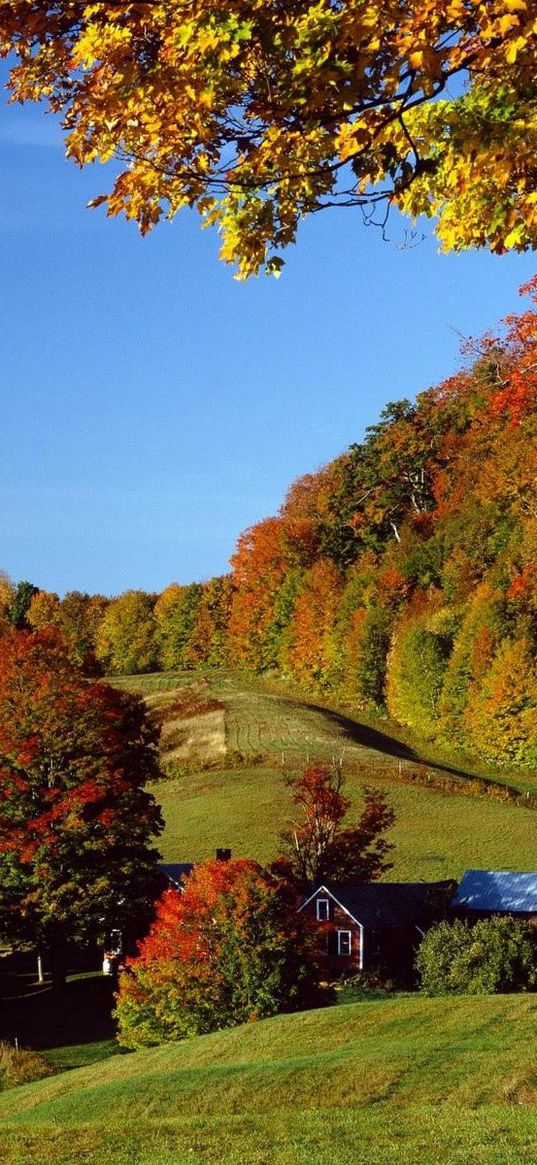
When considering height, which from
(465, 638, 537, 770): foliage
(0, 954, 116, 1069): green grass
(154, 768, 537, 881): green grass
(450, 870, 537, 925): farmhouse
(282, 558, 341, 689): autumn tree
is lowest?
(0, 954, 116, 1069): green grass

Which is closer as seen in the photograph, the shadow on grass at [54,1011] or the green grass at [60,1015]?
the green grass at [60,1015]

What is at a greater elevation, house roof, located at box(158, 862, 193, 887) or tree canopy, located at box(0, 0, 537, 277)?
tree canopy, located at box(0, 0, 537, 277)

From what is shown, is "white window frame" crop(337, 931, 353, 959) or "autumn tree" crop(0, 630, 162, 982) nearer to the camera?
"autumn tree" crop(0, 630, 162, 982)

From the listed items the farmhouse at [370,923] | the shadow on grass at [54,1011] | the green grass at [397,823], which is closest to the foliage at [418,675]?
the green grass at [397,823]

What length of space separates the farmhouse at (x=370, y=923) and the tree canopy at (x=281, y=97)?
155 feet

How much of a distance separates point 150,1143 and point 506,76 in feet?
47.1

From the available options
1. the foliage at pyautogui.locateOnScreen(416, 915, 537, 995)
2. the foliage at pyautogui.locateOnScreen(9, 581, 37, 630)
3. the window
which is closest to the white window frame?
the window

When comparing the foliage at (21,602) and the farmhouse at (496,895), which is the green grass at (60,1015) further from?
the foliage at (21,602)

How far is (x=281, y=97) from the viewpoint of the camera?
8617 millimetres

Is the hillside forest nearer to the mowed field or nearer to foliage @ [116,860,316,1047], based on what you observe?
the mowed field

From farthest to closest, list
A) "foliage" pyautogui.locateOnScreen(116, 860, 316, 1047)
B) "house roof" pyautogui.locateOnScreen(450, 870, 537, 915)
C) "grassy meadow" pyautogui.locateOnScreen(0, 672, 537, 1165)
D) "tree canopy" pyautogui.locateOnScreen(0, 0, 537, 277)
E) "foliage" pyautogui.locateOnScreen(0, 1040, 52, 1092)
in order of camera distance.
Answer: "house roof" pyautogui.locateOnScreen(450, 870, 537, 915) → "foliage" pyautogui.locateOnScreen(116, 860, 316, 1047) → "foliage" pyautogui.locateOnScreen(0, 1040, 52, 1092) → "grassy meadow" pyautogui.locateOnScreen(0, 672, 537, 1165) → "tree canopy" pyautogui.locateOnScreen(0, 0, 537, 277)

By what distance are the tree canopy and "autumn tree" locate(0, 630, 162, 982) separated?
39201mm

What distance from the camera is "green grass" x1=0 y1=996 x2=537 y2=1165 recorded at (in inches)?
562

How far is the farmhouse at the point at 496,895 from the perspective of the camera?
171 feet
